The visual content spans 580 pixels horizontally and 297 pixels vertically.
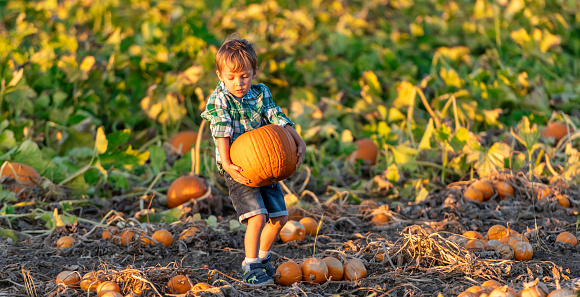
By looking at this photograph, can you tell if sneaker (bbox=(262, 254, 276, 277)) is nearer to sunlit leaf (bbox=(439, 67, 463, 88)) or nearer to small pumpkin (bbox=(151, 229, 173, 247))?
small pumpkin (bbox=(151, 229, 173, 247))

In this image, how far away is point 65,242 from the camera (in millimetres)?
3336

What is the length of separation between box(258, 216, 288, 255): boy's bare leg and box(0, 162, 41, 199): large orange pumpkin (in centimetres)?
193

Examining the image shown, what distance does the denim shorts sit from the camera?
Result: 274 centimetres

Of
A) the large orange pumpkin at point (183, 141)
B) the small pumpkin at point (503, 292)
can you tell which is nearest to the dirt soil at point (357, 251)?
the small pumpkin at point (503, 292)

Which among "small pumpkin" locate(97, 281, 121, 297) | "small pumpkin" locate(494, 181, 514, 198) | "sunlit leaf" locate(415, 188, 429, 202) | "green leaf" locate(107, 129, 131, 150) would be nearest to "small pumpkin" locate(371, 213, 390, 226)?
"sunlit leaf" locate(415, 188, 429, 202)

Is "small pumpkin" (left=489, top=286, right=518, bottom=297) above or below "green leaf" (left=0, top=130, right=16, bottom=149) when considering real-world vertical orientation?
above

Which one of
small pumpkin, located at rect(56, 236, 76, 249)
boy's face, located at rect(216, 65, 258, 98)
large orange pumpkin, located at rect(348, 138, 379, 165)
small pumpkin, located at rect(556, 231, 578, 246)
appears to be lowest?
large orange pumpkin, located at rect(348, 138, 379, 165)

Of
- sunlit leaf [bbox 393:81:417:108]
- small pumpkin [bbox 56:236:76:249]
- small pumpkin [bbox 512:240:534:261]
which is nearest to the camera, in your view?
small pumpkin [bbox 512:240:534:261]

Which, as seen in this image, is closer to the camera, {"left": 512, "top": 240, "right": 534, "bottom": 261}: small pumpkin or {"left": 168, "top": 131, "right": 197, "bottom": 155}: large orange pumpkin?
{"left": 512, "top": 240, "right": 534, "bottom": 261}: small pumpkin

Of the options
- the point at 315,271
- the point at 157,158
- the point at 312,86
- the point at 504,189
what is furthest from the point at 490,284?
the point at 312,86

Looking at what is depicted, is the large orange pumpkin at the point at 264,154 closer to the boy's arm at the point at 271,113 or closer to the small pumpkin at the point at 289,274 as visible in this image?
the boy's arm at the point at 271,113

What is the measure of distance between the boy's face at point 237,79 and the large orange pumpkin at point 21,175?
2.00 metres

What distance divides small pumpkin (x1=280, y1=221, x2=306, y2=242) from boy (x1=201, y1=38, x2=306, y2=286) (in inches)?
19.5

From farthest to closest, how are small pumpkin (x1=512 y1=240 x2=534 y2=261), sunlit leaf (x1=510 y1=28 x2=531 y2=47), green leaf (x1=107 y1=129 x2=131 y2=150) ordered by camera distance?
1. sunlit leaf (x1=510 y1=28 x2=531 y2=47)
2. green leaf (x1=107 y1=129 x2=131 y2=150)
3. small pumpkin (x1=512 y1=240 x2=534 y2=261)
